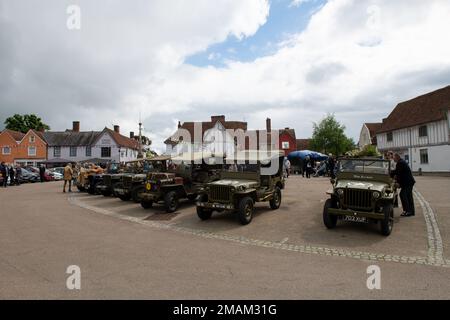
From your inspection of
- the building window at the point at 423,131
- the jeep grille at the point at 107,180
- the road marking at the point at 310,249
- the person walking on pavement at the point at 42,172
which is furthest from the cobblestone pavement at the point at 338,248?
the building window at the point at 423,131

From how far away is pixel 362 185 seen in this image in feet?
26.0

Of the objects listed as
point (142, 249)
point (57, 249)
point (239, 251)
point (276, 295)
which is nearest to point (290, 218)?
point (239, 251)

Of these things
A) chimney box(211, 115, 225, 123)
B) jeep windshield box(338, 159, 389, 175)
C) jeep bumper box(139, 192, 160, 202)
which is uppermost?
chimney box(211, 115, 225, 123)

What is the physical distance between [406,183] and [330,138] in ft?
138

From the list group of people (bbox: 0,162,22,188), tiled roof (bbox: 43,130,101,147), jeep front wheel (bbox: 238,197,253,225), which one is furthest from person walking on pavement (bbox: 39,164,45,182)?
jeep front wheel (bbox: 238,197,253,225)

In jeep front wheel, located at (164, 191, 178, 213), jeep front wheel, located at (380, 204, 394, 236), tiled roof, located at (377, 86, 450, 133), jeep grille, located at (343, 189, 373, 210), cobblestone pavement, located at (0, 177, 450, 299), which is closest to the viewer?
cobblestone pavement, located at (0, 177, 450, 299)

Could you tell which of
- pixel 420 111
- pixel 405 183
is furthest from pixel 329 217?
pixel 420 111

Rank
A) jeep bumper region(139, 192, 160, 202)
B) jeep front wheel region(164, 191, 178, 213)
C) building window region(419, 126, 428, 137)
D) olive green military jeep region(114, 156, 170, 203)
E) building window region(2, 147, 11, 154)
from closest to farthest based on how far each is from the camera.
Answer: jeep front wheel region(164, 191, 178, 213) < jeep bumper region(139, 192, 160, 202) < olive green military jeep region(114, 156, 170, 203) < building window region(419, 126, 428, 137) < building window region(2, 147, 11, 154)

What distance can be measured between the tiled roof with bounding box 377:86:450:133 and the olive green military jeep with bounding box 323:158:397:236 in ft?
82.6

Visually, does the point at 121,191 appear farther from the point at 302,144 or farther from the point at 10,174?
the point at 302,144

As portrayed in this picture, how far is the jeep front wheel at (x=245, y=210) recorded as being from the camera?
8680 mm

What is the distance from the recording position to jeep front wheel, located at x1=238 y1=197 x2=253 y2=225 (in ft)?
28.5

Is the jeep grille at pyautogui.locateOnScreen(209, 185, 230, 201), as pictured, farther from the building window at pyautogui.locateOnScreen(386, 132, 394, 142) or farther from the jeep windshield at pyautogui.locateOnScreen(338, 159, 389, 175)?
the building window at pyautogui.locateOnScreen(386, 132, 394, 142)

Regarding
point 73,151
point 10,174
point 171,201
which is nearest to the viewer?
point 171,201
